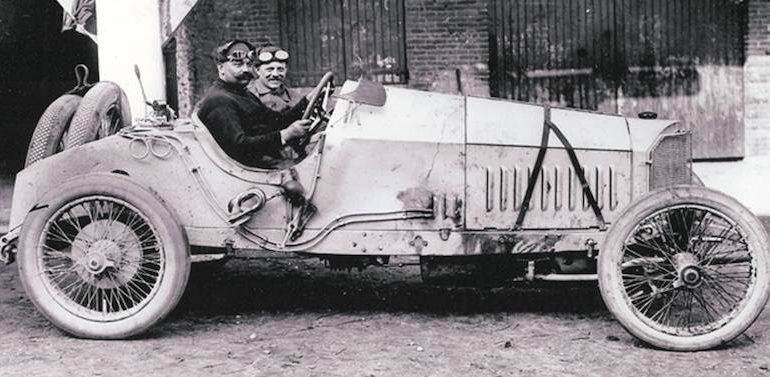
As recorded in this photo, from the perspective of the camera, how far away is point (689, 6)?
12.1 m

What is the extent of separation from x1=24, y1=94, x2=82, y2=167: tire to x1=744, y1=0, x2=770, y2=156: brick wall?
850 cm

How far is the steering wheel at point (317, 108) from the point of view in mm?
5969

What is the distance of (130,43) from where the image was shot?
8.47 m

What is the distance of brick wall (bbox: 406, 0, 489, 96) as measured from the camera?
11.9m

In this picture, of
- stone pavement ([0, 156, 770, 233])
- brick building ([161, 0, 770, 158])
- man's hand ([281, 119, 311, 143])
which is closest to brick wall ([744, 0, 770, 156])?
brick building ([161, 0, 770, 158])

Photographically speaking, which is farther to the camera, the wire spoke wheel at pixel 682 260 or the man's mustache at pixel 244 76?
the man's mustache at pixel 244 76

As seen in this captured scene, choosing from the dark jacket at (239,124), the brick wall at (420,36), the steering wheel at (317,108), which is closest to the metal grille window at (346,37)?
the brick wall at (420,36)

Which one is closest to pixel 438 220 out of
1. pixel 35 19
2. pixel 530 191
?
pixel 530 191

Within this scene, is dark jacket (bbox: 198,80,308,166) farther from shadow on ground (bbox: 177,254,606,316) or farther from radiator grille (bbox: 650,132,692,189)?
radiator grille (bbox: 650,132,692,189)

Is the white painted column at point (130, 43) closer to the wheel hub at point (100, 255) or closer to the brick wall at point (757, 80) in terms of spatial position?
the wheel hub at point (100, 255)

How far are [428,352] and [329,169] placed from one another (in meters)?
1.22

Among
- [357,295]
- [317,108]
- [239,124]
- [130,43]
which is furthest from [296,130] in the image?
[130,43]

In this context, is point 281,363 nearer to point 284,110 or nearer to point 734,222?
point 284,110

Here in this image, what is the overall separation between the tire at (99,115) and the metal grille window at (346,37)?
17.7ft
